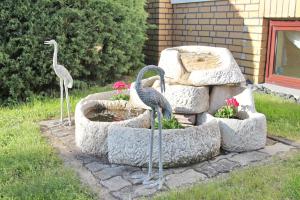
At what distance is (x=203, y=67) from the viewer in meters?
4.82

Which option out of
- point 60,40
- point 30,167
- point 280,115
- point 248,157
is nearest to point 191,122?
point 248,157

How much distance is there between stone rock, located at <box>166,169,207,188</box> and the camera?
332 centimetres

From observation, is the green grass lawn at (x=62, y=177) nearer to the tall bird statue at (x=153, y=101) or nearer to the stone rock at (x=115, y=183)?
the stone rock at (x=115, y=183)

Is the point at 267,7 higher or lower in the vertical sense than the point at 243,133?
higher

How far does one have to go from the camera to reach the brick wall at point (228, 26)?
21.0 ft

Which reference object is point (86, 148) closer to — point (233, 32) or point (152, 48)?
point (233, 32)

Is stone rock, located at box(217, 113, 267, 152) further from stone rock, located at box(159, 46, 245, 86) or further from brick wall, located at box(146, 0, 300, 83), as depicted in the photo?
brick wall, located at box(146, 0, 300, 83)

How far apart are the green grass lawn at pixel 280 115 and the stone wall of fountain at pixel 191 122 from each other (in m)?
0.59

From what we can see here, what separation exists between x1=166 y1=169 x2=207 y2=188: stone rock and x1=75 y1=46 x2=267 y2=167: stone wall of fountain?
6.4 inches

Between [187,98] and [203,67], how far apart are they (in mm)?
753

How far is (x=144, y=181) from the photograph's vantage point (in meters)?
3.35

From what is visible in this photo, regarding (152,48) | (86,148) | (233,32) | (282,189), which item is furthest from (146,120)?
(152,48)

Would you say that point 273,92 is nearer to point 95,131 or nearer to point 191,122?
point 191,122

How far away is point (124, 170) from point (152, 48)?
5.86 metres
